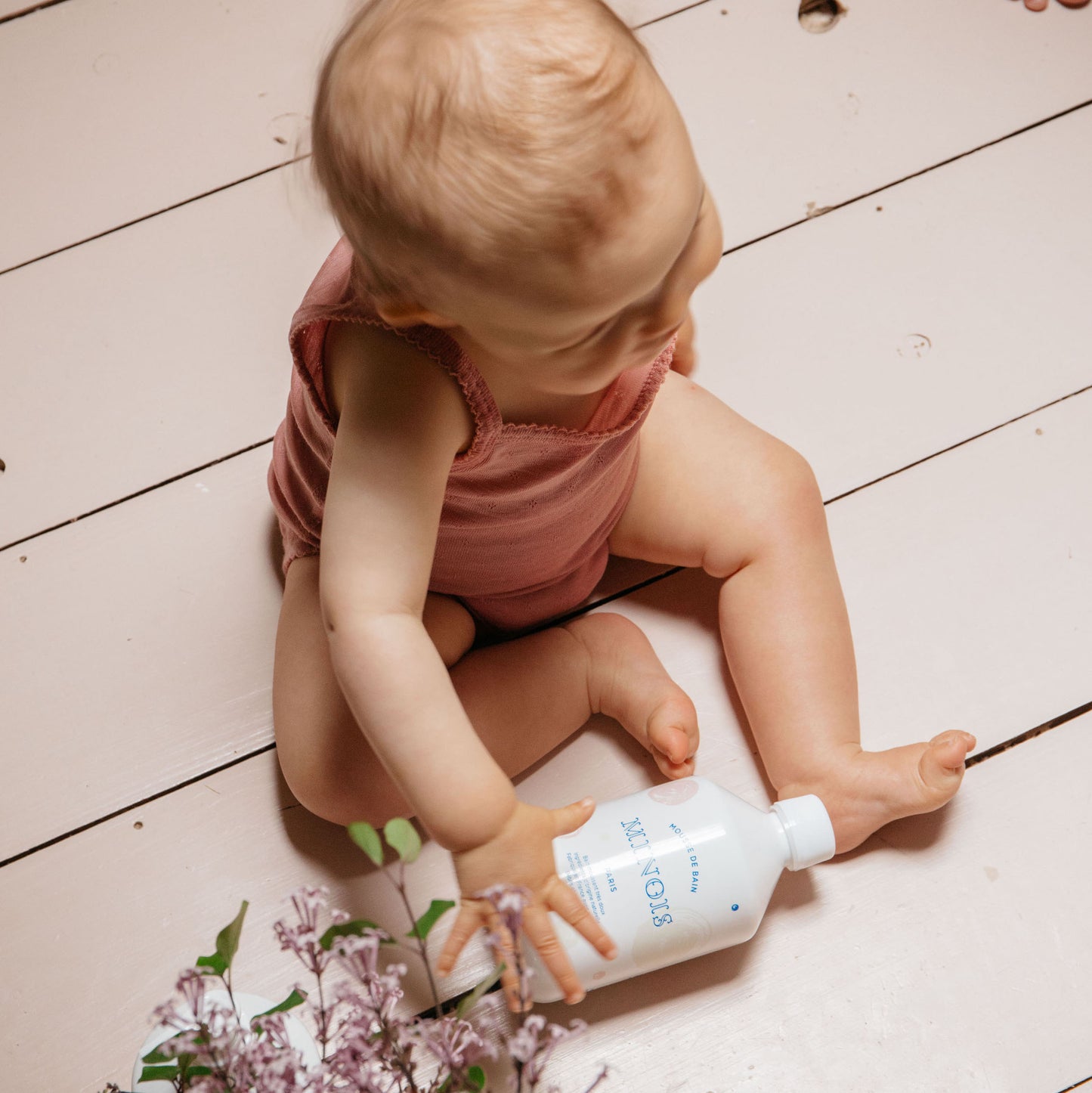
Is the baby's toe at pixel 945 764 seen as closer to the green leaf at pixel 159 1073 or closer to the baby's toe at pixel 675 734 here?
the baby's toe at pixel 675 734

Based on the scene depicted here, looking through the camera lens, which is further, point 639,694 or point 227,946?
point 639,694

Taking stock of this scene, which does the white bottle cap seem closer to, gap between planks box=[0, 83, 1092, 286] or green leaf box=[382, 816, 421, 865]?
green leaf box=[382, 816, 421, 865]

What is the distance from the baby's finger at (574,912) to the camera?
53cm

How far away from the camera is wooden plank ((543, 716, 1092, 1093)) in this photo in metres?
0.67

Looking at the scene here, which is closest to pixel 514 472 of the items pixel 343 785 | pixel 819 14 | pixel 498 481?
pixel 498 481

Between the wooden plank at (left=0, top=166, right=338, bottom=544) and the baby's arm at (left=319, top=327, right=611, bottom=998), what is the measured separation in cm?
35

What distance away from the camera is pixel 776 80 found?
0.92m

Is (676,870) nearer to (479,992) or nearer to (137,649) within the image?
(479,992)

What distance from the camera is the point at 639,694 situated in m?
0.71

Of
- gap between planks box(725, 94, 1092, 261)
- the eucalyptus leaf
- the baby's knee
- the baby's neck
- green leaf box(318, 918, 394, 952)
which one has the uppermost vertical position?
the baby's neck

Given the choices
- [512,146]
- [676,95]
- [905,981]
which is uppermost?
[512,146]

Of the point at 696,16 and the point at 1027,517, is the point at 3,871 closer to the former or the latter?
the point at 1027,517

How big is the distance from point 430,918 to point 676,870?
0.89 ft

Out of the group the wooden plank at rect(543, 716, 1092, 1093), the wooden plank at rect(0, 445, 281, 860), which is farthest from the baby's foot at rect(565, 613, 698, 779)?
the wooden plank at rect(0, 445, 281, 860)
